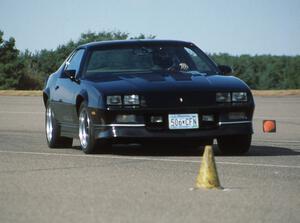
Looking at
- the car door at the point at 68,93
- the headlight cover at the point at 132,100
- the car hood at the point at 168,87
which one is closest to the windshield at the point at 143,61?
the car door at the point at 68,93

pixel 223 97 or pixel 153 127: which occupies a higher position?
pixel 223 97

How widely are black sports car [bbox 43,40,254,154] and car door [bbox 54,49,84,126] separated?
0.02 metres

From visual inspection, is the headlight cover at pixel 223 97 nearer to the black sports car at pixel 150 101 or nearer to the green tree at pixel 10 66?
the black sports car at pixel 150 101

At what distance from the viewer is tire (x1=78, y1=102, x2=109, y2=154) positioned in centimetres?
1320

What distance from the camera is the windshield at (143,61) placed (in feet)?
46.9

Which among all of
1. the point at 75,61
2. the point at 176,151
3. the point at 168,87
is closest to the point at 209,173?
the point at 168,87

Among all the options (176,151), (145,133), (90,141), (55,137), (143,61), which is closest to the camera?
(145,133)

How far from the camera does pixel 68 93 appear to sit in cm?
1442

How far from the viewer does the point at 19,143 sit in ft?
51.9

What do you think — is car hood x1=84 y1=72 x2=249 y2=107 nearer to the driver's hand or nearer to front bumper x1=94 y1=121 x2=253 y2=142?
front bumper x1=94 y1=121 x2=253 y2=142

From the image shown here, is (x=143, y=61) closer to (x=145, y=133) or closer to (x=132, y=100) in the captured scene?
(x=132, y=100)

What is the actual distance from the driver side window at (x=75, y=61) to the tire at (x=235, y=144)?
7.25 ft

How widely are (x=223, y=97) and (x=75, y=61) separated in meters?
2.64

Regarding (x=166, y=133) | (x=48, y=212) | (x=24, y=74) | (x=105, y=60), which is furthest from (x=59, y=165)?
(x=24, y=74)
